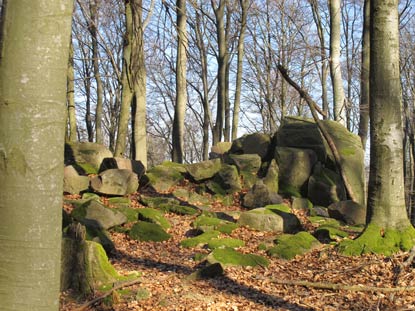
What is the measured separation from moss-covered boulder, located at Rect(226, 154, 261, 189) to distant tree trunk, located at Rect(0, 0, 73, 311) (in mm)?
11596

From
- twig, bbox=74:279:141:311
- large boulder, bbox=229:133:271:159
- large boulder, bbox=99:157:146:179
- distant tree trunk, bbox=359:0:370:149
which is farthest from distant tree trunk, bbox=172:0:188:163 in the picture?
twig, bbox=74:279:141:311

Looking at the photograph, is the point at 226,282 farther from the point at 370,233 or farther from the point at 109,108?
the point at 109,108

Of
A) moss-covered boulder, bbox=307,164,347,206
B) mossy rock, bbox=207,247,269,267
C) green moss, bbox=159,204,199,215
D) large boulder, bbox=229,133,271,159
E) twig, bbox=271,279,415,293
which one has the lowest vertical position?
twig, bbox=271,279,415,293

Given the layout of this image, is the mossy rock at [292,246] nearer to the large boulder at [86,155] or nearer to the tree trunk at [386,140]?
the tree trunk at [386,140]

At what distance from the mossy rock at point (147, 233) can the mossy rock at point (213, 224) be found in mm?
834

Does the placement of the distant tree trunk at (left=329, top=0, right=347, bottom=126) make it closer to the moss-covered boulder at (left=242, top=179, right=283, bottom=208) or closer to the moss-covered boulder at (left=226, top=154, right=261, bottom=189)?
the moss-covered boulder at (left=226, top=154, right=261, bottom=189)

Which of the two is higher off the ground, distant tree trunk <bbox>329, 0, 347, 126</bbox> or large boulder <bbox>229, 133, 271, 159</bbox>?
distant tree trunk <bbox>329, 0, 347, 126</bbox>

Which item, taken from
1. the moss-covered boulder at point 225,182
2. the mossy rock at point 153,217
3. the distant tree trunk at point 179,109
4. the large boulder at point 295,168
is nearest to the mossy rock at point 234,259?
the mossy rock at point 153,217

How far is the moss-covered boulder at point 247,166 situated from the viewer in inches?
549

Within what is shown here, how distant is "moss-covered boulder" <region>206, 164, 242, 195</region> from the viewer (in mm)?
13289

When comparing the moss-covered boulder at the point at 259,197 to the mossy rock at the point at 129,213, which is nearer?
the mossy rock at the point at 129,213

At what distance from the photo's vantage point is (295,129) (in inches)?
590

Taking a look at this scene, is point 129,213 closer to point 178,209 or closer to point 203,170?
point 178,209

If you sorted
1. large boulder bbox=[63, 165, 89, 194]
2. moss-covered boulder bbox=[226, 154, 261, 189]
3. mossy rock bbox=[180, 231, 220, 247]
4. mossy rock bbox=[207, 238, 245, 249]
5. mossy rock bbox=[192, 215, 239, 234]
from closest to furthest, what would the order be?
1. mossy rock bbox=[207, 238, 245, 249]
2. mossy rock bbox=[180, 231, 220, 247]
3. mossy rock bbox=[192, 215, 239, 234]
4. large boulder bbox=[63, 165, 89, 194]
5. moss-covered boulder bbox=[226, 154, 261, 189]
